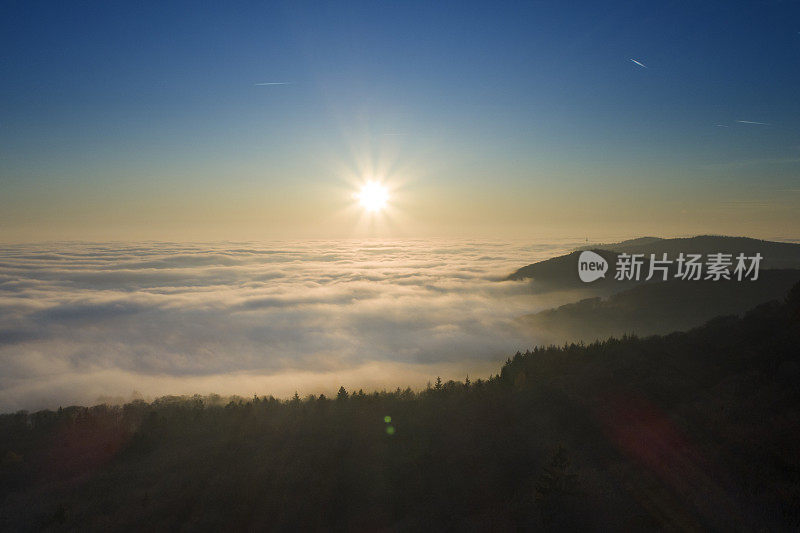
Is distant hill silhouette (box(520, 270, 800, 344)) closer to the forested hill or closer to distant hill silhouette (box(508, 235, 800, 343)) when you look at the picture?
distant hill silhouette (box(508, 235, 800, 343))

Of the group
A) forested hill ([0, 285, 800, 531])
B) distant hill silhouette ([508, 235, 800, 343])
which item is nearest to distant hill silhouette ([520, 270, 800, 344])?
distant hill silhouette ([508, 235, 800, 343])

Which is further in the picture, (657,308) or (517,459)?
(657,308)

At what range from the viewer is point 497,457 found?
1109 inches

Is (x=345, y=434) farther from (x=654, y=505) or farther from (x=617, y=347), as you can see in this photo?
(x=617, y=347)

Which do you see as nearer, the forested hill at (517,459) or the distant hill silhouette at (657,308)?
the forested hill at (517,459)

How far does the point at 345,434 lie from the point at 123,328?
20490 centimetres

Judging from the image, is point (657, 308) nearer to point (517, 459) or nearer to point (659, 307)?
point (659, 307)

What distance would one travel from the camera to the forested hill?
1917 cm

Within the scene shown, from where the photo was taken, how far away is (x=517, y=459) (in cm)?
2733

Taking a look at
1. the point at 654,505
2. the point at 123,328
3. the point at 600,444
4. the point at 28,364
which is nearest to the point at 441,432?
the point at 600,444

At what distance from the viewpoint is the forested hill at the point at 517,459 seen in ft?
62.9

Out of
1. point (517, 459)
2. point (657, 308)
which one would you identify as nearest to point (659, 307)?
point (657, 308)

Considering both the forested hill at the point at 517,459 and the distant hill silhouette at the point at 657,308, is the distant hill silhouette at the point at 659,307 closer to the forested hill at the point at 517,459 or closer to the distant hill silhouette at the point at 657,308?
the distant hill silhouette at the point at 657,308

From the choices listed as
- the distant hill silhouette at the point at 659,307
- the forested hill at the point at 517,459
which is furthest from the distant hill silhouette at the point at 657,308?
the forested hill at the point at 517,459
